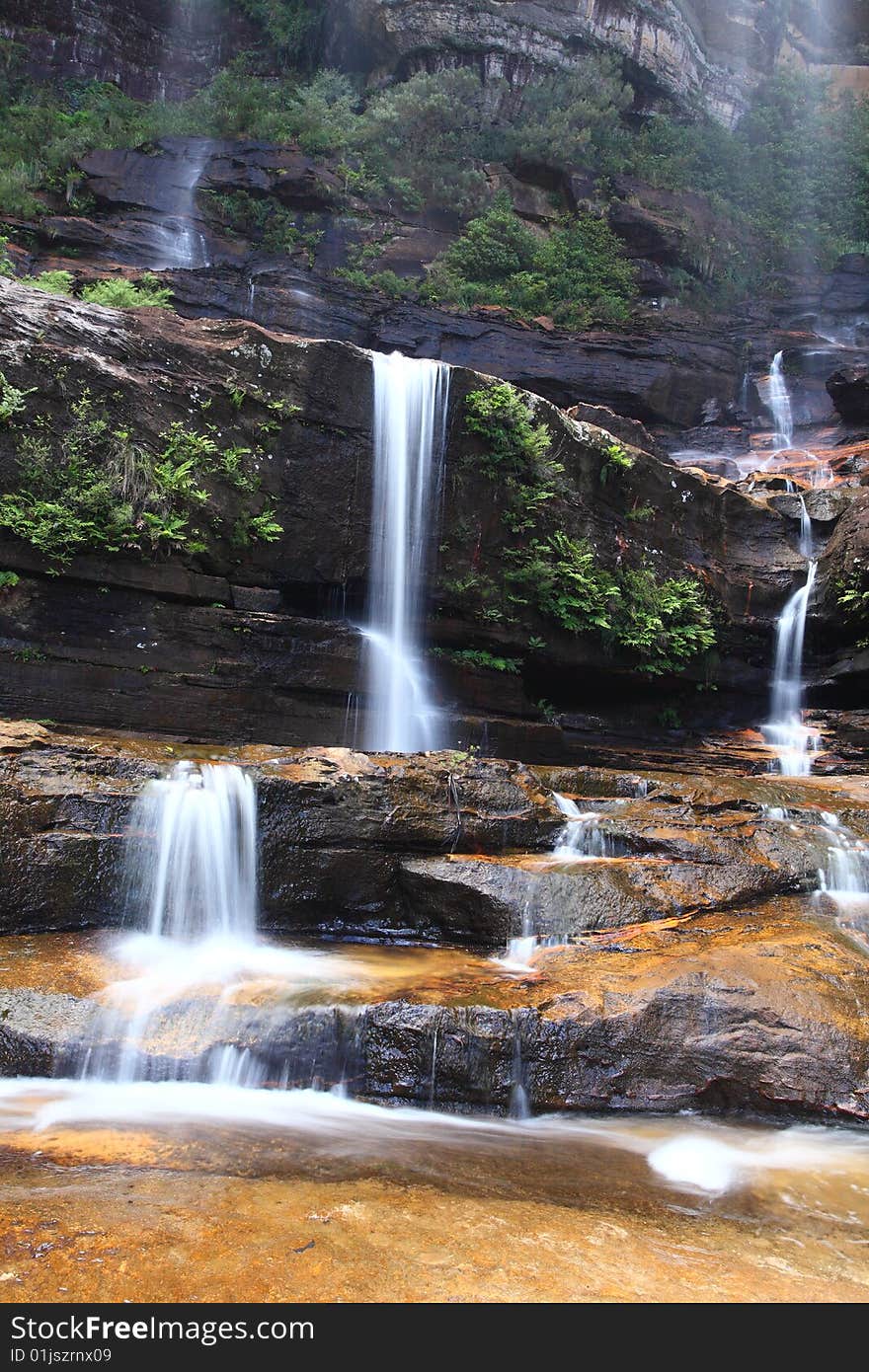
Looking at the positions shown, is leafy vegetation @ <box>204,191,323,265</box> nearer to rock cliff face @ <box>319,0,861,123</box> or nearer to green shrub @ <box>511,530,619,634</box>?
rock cliff face @ <box>319,0,861,123</box>

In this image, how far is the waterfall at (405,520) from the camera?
1188 centimetres

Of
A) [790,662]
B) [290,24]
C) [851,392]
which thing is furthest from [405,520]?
[290,24]

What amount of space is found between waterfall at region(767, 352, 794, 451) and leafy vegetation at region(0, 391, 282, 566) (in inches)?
621

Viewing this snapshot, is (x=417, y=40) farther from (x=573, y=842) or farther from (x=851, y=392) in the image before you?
(x=573, y=842)

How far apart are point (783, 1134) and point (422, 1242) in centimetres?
288

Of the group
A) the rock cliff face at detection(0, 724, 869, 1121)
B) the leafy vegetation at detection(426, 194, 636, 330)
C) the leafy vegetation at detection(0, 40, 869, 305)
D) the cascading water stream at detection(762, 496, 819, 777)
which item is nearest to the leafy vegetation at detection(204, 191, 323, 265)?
the leafy vegetation at detection(0, 40, 869, 305)

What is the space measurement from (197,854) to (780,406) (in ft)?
69.7

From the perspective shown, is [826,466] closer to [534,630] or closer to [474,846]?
[534,630]

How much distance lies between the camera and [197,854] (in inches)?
291

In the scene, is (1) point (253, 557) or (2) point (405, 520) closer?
(1) point (253, 557)

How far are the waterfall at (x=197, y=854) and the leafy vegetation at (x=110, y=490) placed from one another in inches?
154

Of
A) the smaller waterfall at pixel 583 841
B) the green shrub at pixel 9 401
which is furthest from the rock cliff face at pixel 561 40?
the smaller waterfall at pixel 583 841

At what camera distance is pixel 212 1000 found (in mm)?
5613

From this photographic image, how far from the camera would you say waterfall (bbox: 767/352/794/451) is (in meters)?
21.3
